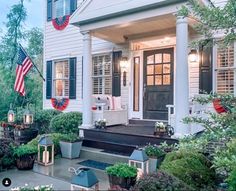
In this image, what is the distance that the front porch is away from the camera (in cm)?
624

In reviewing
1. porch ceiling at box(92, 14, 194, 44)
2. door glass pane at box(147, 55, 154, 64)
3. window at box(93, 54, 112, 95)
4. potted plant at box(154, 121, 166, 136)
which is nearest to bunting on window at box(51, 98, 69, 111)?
window at box(93, 54, 112, 95)

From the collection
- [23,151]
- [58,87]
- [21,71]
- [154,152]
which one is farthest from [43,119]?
[154,152]

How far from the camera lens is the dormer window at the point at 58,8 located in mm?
9620

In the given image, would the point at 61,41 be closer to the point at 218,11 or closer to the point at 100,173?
the point at 100,173

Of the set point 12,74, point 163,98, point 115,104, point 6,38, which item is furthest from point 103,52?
point 6,38

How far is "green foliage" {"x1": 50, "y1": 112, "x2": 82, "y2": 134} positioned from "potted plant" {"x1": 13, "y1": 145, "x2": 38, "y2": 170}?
2.22m

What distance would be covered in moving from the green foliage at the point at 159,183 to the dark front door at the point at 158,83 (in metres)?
4.35

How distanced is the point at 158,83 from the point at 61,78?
4.10 meters

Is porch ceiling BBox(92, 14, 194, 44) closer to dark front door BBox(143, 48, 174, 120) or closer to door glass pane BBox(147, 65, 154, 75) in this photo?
dark front door BBox(143, 48, 174, 120)

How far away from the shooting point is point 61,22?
9.75 metres

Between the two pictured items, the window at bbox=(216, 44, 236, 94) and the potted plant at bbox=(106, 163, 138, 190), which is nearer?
the potted plant at bbox=(106, 163, 138, 190)

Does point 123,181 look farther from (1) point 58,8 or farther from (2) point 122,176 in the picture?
(1) point 58,8

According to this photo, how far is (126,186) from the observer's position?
3797 mm

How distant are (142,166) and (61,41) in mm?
7160
